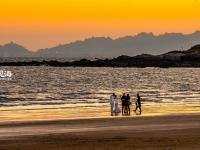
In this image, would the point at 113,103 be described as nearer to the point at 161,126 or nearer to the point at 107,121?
the point at 107,121

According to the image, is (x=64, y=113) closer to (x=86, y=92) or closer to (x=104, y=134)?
(x=104, y=134)

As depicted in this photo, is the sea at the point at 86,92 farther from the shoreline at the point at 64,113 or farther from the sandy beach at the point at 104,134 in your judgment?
the sandy beach at the point at 104,134

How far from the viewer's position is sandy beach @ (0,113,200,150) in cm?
2155

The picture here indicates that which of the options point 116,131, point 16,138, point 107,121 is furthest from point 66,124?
point 16,138

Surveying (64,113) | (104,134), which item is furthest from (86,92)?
(104,134)

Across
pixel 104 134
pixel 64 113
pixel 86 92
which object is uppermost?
pixel 104 134

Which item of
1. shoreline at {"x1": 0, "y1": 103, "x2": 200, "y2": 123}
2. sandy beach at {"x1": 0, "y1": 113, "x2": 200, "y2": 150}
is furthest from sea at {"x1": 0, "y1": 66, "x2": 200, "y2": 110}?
sandy beach at {"x1": 0, "y1": 113, "x2": 200, "y2": 150}

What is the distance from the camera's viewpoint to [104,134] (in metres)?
25.7

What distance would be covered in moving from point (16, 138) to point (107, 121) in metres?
9.59

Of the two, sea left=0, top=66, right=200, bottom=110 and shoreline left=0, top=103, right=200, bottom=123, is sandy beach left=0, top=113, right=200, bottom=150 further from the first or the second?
sea left=0, top=66, right=200, bottom=110

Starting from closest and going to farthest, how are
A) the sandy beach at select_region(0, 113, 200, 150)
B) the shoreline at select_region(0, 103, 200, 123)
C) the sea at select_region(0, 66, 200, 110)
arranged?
1. the sandy beach at select_region(0, 113, 200, 150)
2. the shoreline at select_region(0, 103, 200, 123)
3. the sea at select_region(0, 66, 200, 110)

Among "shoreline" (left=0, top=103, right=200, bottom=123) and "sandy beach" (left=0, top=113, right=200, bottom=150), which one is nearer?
"sandy beach" (left=0, top=113, right=200, bottom=150)

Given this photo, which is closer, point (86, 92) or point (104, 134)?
point (104, 134)

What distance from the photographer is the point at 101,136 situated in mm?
24875
